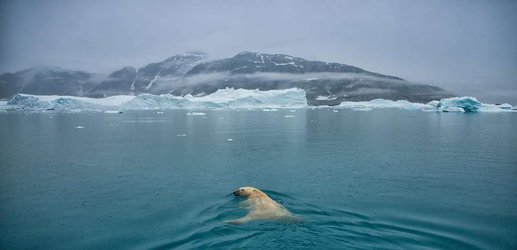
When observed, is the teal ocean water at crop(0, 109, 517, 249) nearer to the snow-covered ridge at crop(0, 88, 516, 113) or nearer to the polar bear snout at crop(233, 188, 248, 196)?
the polar bear snout at crop(233, 188, 248, 196)

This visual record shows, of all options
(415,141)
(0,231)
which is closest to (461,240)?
(0,231)

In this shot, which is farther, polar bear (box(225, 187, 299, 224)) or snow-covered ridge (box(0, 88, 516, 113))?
snow-covered ridge (box(0, 88, 516, 113))

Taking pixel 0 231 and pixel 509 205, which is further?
pixel 509 205

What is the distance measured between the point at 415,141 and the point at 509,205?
1490 centimetres

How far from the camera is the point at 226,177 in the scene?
14008mm

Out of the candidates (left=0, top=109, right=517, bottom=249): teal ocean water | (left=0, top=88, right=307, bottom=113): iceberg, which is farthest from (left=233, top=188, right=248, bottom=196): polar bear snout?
(left=0, top=88, right=307, bottom=113): iceberg

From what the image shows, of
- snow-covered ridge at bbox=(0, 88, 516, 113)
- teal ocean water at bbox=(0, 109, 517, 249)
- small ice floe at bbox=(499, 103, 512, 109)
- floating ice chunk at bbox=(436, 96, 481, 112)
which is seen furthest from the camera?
small ice floe at bbox=(499, 103, 512, 109)

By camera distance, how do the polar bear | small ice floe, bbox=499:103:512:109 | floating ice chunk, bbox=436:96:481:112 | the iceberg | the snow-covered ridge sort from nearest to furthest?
the polar bear
floating ice chunk, bbox=436:96:481:112
the snow-covered ridge
the iceberg
small ice floe, bbox=499:103:512:109

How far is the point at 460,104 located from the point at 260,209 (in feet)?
240

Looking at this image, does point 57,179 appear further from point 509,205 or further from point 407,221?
point 509,205

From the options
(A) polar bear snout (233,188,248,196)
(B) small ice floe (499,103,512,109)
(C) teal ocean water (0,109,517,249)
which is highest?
(B) small ice floe (499,103,512,109)

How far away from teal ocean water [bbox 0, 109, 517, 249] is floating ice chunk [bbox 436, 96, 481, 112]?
54300mm

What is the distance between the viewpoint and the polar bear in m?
8.98

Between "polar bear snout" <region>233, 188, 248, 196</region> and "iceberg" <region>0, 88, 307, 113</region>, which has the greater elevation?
"iceberg" <region>0, 88, 307, 113</region>
